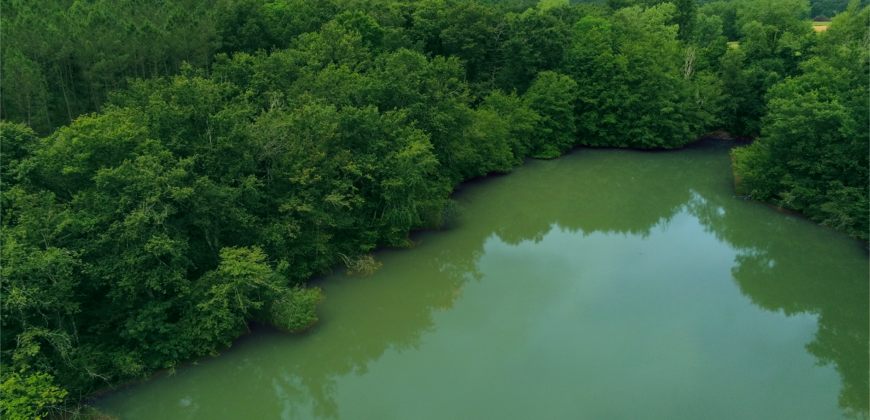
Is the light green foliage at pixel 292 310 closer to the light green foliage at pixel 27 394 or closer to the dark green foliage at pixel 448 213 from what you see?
the light green foliage at pixel 27 394

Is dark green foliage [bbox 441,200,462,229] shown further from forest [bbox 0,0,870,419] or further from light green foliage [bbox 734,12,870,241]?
light green foliage [bbox 734,12,870,241]

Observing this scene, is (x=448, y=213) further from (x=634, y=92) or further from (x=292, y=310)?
(x=634, y=92)

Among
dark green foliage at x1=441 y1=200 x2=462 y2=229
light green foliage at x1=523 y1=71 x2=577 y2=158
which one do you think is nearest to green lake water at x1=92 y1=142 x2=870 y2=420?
dark green foliage at x1=441 y1=200 x2=462 y2=229

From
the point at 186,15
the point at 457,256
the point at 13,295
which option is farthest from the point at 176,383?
the point at 186,15

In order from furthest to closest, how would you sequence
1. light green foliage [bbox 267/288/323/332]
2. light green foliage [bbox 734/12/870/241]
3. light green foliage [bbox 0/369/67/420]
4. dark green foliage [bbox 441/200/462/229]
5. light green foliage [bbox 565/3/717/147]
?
light green foliage [bbox 565/3/717/147] < dark green foliage [bbox 441/200/462/229] < light green foliage [bbox 734/12/870/241] < light green foliage [bbox 267/288/323/332] < light green foliage [bbox 0/369/67/420]

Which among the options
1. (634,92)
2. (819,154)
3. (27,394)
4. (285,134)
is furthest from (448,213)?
(634,92)

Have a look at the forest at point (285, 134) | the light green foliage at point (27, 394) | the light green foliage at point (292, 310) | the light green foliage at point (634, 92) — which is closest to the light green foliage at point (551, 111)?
the forest at point (285, 134)

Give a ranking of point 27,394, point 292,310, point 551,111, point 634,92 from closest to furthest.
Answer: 1. point 27,394
2. point 292,310
3. point 551,111
4. point 634,92

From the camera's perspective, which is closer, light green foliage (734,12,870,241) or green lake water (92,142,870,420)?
green lake water (92,142,870,420)

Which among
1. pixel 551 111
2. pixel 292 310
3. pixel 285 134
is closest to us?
pixel 292 310
